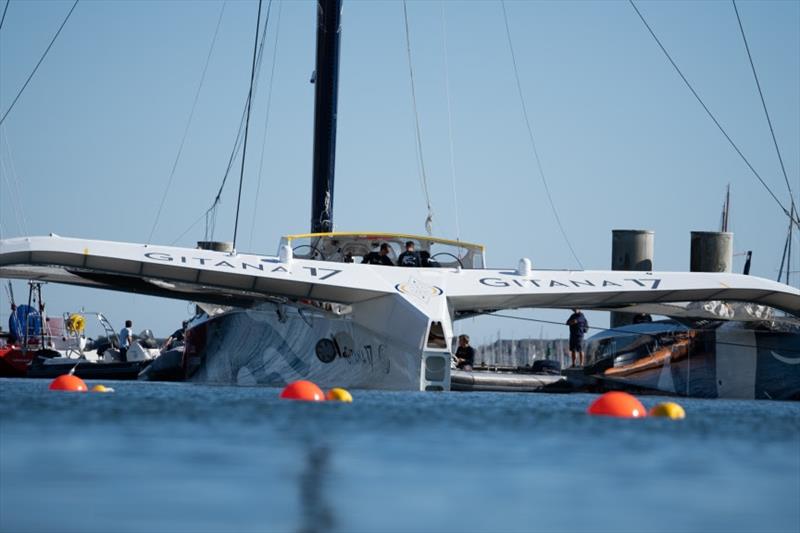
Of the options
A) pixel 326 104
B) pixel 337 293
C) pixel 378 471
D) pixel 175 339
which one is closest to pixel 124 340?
pixel 175 339

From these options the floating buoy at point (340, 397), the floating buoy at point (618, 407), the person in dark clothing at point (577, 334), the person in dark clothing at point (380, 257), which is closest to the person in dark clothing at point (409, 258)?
the person in dark clothing at point (380, 257)

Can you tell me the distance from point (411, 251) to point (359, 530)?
51.8 feet

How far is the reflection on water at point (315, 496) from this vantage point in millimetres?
5953

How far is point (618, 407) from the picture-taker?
12.9m

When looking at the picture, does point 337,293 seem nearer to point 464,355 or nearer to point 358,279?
point 358,279

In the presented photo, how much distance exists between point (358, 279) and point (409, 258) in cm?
280

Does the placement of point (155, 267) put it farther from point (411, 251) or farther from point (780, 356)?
point (780, 356)

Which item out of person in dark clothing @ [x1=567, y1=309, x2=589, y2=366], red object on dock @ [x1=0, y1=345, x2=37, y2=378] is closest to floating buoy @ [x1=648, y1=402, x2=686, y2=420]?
person in dark clothing @ [x1=567, y1=309, x2=589, y2=366]

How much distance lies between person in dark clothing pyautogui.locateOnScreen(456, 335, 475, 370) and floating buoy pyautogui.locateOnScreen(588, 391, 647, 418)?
32.2ft

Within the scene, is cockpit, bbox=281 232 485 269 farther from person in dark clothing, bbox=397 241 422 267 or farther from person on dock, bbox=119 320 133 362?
person on dock, bbox=119 320 133 362

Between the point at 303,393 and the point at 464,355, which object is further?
the point at 464,355

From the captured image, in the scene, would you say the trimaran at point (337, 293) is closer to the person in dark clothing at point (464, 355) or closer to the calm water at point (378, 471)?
the person in dark clothing at point (464, 355)

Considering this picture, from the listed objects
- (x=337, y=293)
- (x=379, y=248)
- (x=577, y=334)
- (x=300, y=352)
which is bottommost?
(x=300, y=352)

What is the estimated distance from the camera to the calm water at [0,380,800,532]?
6.21 metres
